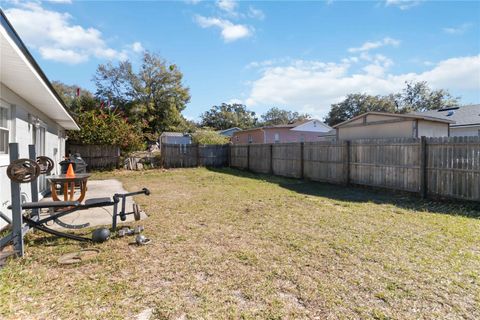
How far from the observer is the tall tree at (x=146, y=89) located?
27422mm

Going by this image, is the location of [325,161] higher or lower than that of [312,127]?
lower

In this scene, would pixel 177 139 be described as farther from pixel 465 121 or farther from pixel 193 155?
pixel 465 121

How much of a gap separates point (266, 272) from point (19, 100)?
608 cm

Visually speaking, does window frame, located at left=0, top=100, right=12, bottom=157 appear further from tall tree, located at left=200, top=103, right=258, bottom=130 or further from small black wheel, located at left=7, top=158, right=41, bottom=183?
tall tree, located at left=200, top=103, right=258, bottom=130

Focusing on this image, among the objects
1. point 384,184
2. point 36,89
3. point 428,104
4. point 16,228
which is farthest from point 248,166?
point 428,104

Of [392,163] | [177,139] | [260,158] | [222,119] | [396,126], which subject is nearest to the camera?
[392,163]

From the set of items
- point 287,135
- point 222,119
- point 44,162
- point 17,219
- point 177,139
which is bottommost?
point 17,219

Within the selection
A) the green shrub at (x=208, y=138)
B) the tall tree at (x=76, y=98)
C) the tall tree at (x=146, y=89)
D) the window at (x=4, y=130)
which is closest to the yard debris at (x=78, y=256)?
the window at (x=4, y=130)

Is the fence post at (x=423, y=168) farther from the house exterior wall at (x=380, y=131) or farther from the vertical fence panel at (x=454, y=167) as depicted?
the house exterior wall at (x=380, y=131)

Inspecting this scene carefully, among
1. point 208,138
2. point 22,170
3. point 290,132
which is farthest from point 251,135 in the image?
point 22,170

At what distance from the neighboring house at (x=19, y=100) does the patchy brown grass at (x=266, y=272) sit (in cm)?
225

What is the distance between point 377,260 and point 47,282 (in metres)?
3.68

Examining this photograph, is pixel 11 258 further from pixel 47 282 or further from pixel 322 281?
pixel 322 281

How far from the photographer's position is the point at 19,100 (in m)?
5.36
